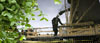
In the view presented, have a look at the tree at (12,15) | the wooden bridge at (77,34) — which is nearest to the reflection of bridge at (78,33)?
the wooden bridge at (77,34)

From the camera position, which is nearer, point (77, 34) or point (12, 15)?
point (12, 15)

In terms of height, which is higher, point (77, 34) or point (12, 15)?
point (12, 15)

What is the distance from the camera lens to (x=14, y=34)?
113 centimetres

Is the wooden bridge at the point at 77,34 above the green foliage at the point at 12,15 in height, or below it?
below

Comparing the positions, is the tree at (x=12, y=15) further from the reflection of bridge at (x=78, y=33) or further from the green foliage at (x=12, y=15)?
the reflection of bridge at (x=78, y=33)

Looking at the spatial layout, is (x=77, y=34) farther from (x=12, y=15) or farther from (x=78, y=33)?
(x=12, y=15)

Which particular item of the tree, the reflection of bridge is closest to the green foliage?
the tree

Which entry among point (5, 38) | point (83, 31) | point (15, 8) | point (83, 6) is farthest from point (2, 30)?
point (83, 6)

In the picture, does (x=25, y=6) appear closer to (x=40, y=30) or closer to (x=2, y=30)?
(x=2, y=30)

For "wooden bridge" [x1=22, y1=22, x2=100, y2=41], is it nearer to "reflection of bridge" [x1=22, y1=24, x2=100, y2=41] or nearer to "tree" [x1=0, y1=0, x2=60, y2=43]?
"reflection of bridge" [x1=22, y1=24, x2=100, y2=41]

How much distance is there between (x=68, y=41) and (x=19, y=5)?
8.65 meters

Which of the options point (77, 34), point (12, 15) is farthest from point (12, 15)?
point (77, 34)

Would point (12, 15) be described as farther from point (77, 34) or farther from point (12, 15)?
point (77, 34)

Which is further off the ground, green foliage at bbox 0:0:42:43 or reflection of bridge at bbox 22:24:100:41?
green foliage at bbox 0:0:42:43
